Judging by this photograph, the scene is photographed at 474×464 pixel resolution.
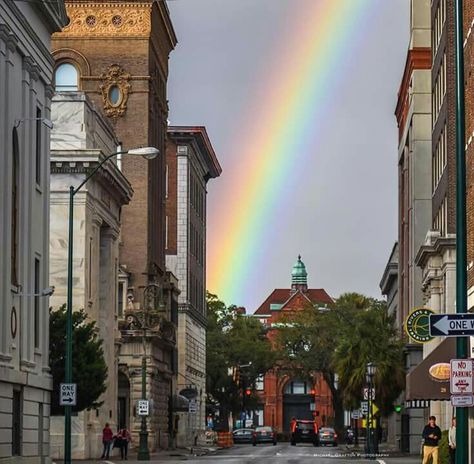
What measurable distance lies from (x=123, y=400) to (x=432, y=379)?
4134cm

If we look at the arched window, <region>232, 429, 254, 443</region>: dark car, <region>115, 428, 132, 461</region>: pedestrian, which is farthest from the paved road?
<region>232, 429, 254, 443</region>: dark car

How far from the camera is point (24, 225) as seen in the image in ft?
147

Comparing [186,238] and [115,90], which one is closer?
[115,90]

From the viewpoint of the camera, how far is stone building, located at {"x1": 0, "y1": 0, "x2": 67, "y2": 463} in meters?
41.9

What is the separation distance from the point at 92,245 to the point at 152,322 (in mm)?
20915

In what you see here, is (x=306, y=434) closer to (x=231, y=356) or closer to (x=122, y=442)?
(x=231, y=356)

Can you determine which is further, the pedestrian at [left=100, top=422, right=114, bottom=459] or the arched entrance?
the arched entrance

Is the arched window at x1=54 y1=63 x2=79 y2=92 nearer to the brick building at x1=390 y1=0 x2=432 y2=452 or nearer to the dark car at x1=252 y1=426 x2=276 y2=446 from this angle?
the brick building at x1=390 y1=0 x2=432 y2=452

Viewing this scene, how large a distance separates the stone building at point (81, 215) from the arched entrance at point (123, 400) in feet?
48.7

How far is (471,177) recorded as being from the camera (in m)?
46.3

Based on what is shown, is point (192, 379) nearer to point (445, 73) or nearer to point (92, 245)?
point (92, 245)

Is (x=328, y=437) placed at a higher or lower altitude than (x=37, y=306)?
lower

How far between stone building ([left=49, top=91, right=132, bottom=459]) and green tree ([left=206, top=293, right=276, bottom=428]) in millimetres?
78612

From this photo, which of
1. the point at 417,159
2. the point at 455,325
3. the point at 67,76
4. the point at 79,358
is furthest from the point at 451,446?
the point at 67,76
